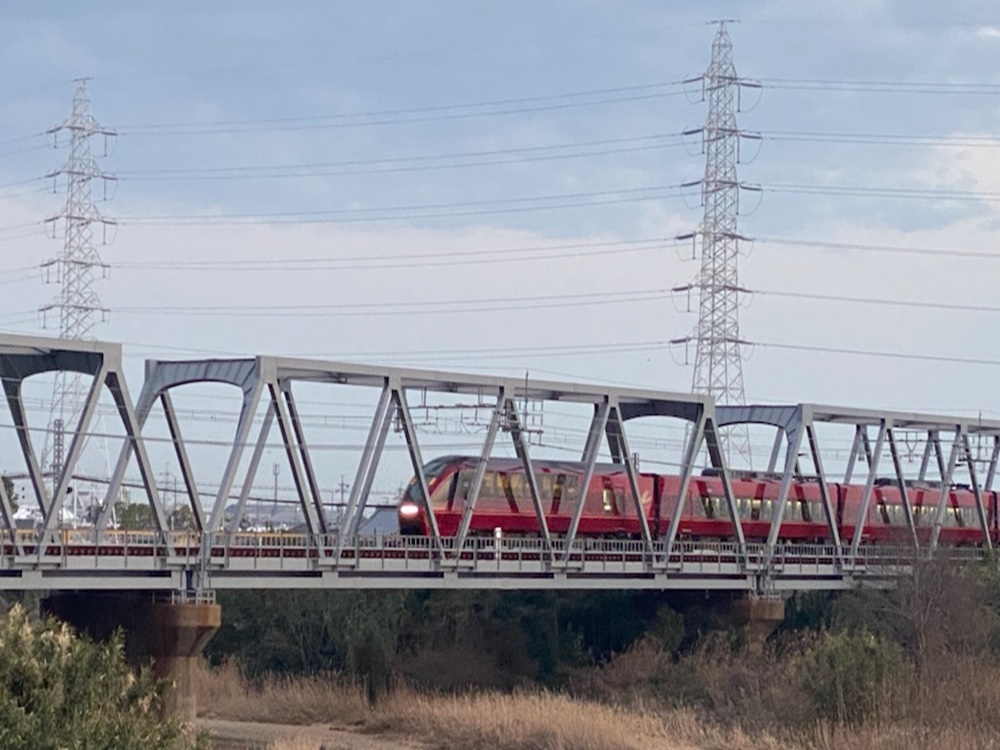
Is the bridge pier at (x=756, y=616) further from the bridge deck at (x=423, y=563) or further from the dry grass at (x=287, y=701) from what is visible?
the dry grass at (x=287, y=701)

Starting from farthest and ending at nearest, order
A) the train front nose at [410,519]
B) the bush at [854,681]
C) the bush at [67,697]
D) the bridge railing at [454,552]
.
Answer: the train front nose at [410,519] < the bridge railing at [454,552] < the bush at [854,681] < the bush at [67,697]

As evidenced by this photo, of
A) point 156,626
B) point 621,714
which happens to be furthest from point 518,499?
point 156,626

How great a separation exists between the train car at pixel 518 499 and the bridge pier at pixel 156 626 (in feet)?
38.8

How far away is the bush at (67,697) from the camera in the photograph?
68.9ft

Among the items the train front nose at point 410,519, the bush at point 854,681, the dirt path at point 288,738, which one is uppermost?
the train front nose at point 410,519

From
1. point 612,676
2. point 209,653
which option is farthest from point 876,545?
point 209,653

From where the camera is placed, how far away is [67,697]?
72.9 ft

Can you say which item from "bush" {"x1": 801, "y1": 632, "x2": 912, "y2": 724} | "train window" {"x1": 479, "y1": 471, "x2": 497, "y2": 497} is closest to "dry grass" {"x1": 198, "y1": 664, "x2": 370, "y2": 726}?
"train window" {"x1": 479, "y1": 471, "x2": 497, "y2": 497}

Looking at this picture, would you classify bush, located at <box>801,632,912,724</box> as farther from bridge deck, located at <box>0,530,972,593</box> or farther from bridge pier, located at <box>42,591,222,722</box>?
bridge pier, located at <box>42,591,222,722</box>

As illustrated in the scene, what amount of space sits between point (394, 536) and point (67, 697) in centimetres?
3220

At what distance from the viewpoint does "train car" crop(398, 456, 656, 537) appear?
56.9 metres

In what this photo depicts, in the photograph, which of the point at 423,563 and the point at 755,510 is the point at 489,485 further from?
the point at 755,510

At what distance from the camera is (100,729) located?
70.5 feet

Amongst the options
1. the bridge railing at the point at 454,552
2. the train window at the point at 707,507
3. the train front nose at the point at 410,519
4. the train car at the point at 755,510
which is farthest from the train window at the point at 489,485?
the train window at the point at 707,507
